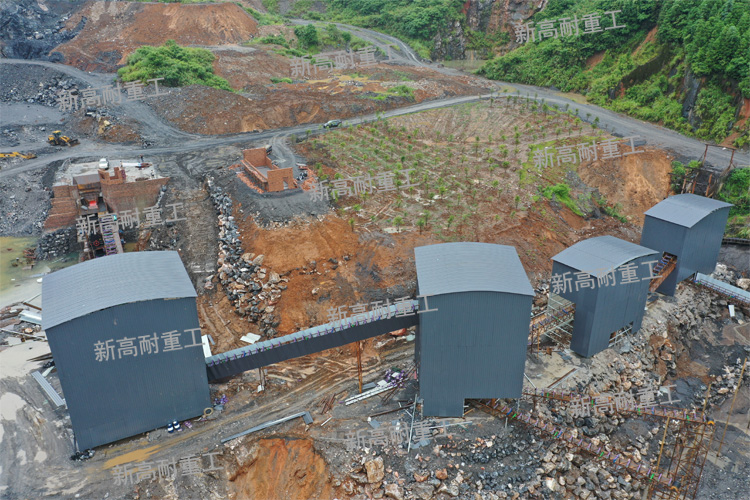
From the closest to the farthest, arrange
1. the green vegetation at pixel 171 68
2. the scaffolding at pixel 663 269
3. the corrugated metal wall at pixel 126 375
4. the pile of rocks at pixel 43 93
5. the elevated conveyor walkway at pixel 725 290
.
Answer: the corrugated metal wall at pixel 126 375, the scaffolding at pixel 663 269, the elevated conveyor walkway at pixel 725 290, the green vegetation at pixel 171 68, the pile of rocks at pixel 43 93

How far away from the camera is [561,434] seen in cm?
1922

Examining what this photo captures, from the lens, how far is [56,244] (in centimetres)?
3388

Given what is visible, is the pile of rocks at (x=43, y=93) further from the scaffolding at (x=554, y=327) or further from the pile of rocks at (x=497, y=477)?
the pile of rocks at (x=497, y=477)

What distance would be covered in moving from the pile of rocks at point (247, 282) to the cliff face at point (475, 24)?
173 ft

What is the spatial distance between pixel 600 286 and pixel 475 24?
6052 centimetres

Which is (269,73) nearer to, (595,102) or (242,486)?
(595,102)

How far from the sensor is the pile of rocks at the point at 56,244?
3334 cm

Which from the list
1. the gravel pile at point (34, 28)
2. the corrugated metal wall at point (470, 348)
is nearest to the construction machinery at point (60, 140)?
the gravel pile at point (34, 28)

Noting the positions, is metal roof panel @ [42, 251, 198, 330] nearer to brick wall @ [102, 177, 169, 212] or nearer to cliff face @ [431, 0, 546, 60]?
brick wall @ [102, 177, 169, 212]

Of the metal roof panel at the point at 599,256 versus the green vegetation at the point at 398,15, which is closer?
the metal roof panel at the point at 599,256

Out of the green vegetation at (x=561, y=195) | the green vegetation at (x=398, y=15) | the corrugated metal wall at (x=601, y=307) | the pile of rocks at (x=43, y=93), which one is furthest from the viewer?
the green vegetation at (x=398, y=15)

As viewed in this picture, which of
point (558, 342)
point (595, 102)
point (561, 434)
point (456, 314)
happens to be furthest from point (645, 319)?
point (595, 102)

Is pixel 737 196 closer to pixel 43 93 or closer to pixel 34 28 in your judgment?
pixel 43 93

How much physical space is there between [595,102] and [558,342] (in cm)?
3271
